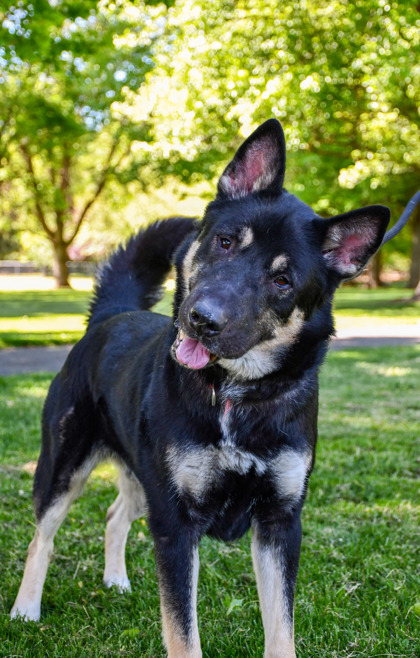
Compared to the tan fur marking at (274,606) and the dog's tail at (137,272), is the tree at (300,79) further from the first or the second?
the tan fur marking at (274,606)

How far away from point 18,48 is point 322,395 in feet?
24.8

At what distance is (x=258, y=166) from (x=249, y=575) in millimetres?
2398

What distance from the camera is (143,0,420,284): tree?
15.3 m

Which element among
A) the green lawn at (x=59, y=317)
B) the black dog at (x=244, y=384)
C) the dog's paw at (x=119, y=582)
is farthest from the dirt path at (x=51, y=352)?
the black dog at (x=244, y=384)

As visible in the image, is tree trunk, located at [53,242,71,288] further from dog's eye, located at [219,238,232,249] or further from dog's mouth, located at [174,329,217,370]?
dog's mouth, located at [174,329,217,370]

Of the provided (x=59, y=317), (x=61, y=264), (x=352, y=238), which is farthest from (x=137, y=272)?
(x=61, y=264)

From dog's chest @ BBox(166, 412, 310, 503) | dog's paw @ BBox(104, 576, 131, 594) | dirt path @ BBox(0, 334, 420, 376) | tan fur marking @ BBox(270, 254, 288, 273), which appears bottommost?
dirt path @ BBox(0, 334, 420, 376)

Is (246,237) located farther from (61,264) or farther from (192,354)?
(61,264)

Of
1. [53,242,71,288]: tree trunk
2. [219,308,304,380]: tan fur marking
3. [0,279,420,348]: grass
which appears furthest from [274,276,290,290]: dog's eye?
[53,242,71,288]: tree trunk

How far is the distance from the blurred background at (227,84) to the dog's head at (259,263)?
804 centimetres

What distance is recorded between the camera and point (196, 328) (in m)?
2.61

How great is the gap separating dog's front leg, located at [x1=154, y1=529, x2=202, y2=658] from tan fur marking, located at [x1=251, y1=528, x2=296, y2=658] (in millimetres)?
337

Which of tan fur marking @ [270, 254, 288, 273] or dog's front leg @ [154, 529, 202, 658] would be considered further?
tan fur marking @ [270, 254, 288, 273]

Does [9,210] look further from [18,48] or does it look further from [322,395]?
[322,395]
